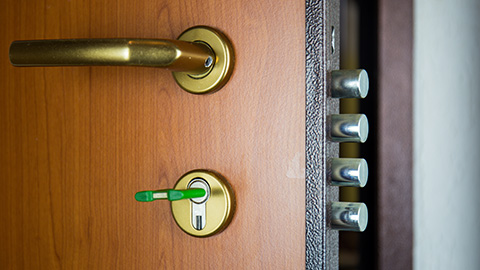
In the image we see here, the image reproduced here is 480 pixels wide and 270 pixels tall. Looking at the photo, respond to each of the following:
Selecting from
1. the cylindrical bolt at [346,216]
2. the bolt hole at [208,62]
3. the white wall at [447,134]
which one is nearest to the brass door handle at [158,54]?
the bolt hole at [208,62]

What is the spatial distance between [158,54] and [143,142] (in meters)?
0.08

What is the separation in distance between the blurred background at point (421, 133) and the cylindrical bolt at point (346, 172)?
42 cm

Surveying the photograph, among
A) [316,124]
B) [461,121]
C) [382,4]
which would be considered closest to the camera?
[316,124]

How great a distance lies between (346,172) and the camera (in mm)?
271

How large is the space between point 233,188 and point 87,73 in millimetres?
144

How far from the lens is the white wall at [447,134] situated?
793mm

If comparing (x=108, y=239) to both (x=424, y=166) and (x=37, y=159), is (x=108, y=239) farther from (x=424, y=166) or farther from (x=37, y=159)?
(x=424, y=166)

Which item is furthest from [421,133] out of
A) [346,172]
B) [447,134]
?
[346,172]

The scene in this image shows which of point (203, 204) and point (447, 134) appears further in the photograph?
point (447, 134)

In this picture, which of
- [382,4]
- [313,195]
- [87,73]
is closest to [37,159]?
[87,73]

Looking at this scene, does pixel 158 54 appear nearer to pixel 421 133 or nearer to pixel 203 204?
pixel 203 204

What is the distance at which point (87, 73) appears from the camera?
34 cm

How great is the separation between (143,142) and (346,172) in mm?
139

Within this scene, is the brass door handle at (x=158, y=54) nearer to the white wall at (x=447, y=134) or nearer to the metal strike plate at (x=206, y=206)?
the metal strike plate at (x=206, y=206)
